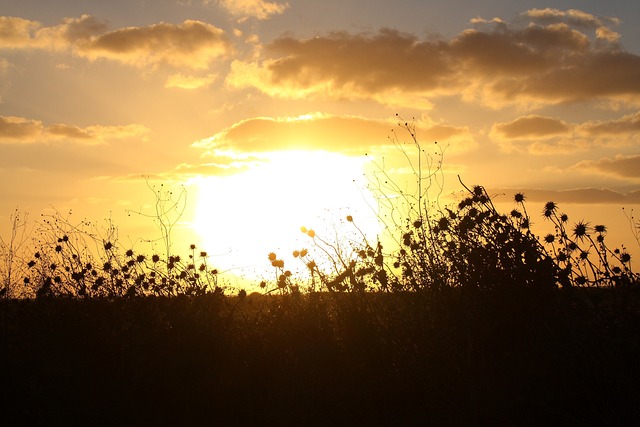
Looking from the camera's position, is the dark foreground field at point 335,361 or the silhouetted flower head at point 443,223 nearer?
the dark foreground field at point 335,361

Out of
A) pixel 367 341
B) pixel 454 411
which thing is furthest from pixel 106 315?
pixel 454 411

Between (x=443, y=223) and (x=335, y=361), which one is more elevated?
(x=443, y=223)

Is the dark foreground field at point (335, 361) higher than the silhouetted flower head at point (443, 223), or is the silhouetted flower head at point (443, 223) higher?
the silhouetted flower head at point (443, 223)

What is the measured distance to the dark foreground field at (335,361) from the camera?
5684 millimetres

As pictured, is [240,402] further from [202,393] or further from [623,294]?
[623,294]

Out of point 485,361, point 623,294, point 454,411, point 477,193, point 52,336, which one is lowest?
point 454,411

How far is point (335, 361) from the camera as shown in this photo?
7125 mm

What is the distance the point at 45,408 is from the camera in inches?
278

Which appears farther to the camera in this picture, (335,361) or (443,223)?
(443,223)

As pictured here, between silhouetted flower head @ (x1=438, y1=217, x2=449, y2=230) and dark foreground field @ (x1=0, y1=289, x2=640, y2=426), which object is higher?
silhouetted flower head @ (x1=438, y1=217, x2=449, y2=230)

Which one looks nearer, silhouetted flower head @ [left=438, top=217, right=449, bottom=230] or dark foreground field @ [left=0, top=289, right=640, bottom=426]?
dark foreground field @ [left=0, top=289, right=640, bottom=426]

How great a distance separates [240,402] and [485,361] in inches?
106

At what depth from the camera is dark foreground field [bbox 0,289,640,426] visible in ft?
18.6

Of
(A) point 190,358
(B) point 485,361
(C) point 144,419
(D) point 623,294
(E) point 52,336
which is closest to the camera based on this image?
(D) point 623,294
